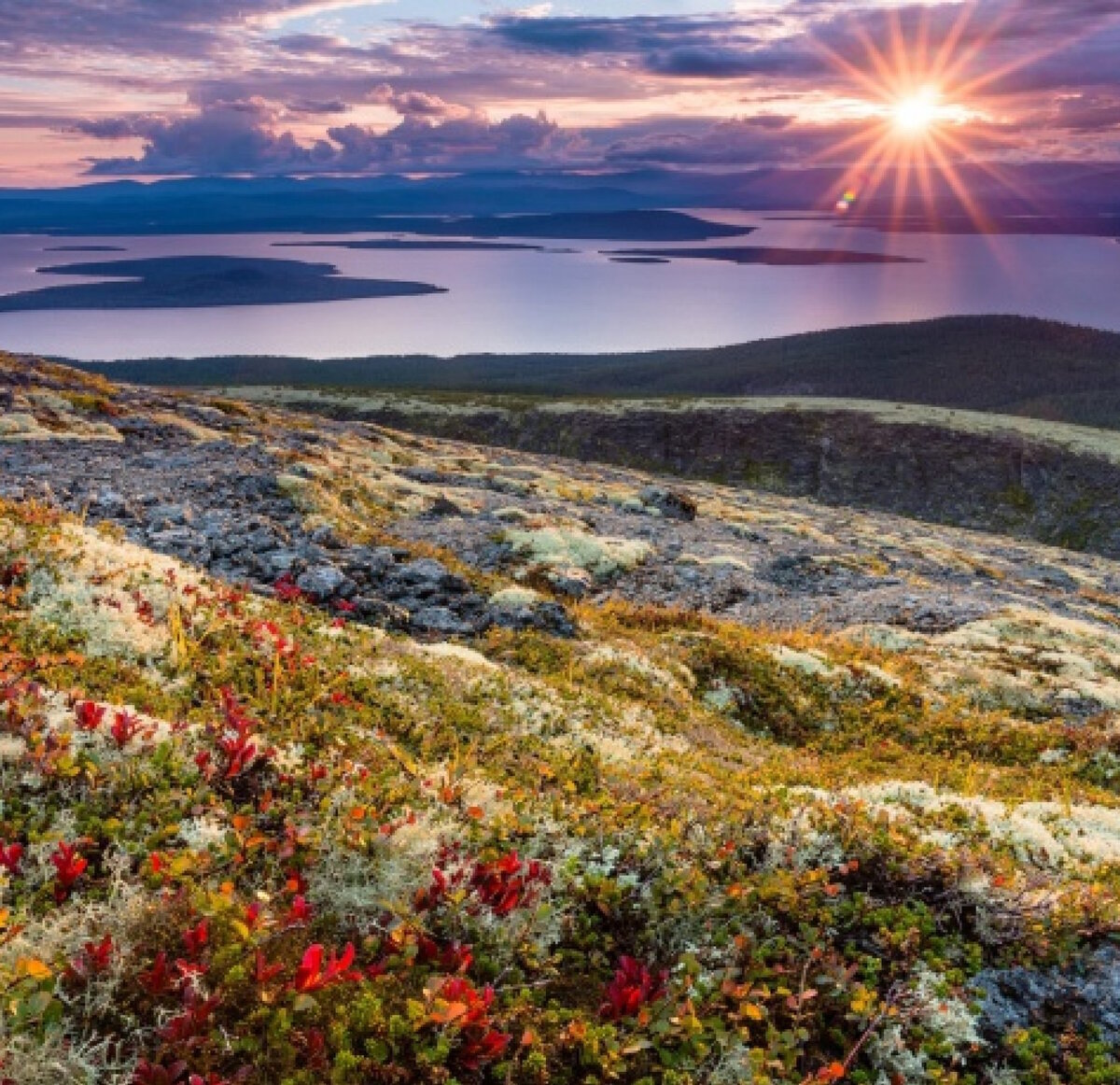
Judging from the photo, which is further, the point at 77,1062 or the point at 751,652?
the point at 751,652

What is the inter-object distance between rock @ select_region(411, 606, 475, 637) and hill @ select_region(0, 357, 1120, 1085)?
12cm

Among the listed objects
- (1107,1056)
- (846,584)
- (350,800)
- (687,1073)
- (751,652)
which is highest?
(350,800)

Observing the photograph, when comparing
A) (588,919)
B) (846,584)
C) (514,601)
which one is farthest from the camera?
(846,584)

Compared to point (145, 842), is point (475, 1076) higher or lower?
lower

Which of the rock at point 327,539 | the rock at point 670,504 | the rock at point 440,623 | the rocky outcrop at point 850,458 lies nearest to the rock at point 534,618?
the rock at point 440,623

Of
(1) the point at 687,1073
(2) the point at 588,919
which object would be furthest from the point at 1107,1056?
(2) the point at 588,919

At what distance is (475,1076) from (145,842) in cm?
313

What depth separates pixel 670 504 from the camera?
53.5 m

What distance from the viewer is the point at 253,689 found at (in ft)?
34.5

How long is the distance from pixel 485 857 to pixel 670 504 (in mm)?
46760

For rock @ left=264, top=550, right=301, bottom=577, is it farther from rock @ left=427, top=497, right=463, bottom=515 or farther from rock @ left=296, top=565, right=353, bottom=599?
rock @ left=427, top=497, right=463, bottom=515

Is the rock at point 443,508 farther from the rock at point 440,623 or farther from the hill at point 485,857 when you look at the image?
the rock at point 440,623

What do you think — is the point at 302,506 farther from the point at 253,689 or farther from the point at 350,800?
the point at 350,800

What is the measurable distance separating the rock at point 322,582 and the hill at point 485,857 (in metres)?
0.16
